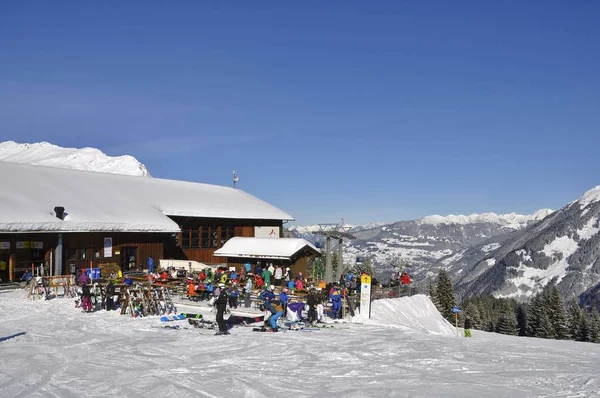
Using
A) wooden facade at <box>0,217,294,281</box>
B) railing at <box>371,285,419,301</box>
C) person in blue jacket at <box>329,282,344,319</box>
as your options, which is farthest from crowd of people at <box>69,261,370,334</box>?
wooden facade at <box>0,217,294,281</box>

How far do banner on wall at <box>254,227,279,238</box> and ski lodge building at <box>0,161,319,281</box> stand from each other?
0.09m

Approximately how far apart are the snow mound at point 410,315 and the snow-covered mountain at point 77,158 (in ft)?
456

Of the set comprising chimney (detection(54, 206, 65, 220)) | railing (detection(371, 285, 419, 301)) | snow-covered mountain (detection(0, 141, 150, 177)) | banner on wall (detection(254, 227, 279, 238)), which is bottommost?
railing (detection(371, 285, 419, 301))

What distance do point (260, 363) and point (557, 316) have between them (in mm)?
71261

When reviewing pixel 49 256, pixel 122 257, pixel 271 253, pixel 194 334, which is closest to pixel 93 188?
pixel 122 257

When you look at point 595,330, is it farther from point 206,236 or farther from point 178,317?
point 178,317

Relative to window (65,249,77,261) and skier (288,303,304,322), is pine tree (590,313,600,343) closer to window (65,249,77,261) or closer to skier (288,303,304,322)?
skier (288,303,304,322)

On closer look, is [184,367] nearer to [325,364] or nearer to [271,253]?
[325,364]

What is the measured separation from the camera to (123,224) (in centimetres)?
3244

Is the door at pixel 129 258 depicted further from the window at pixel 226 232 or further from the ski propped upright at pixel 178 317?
the ski propped upright at pixel 178 317

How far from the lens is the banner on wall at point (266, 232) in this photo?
45594 mm

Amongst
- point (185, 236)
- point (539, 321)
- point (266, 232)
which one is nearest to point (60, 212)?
point (185, 236)

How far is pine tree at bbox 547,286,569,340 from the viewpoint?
72.4 metres

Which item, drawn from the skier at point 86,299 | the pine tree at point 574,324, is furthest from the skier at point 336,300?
the pine tree at point 574,324
